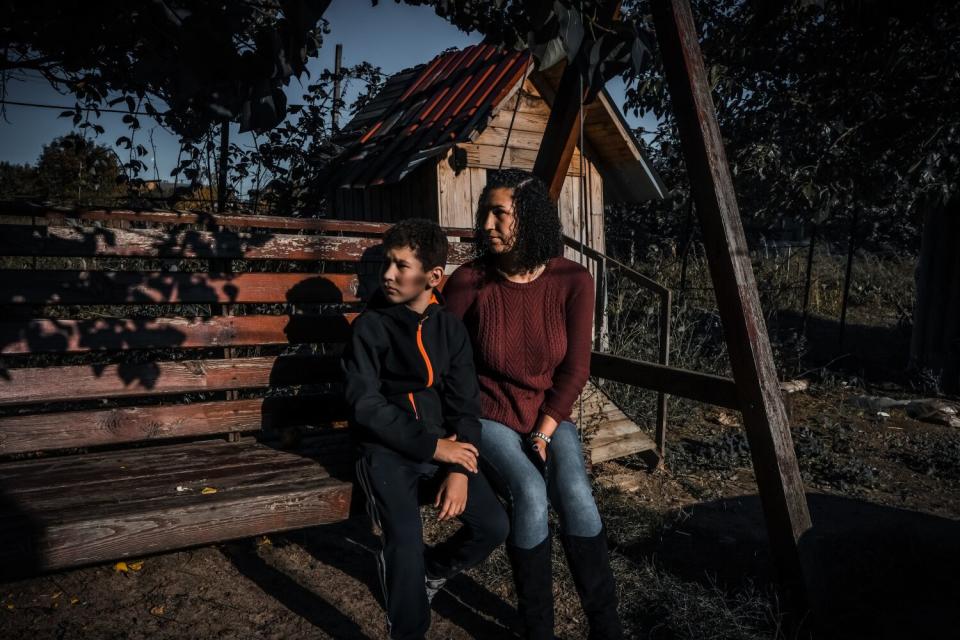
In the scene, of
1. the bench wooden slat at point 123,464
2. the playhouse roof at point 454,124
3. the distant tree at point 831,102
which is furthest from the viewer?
the playhouse roof at point 454,124

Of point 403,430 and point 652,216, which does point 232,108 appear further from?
point 652,216

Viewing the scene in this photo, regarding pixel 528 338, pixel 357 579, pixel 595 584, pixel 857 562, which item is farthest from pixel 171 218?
pixel 857 562

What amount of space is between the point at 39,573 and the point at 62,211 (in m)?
1.50

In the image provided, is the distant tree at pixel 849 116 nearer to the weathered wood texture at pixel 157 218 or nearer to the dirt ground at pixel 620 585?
the dirt ground at pixel 620 585

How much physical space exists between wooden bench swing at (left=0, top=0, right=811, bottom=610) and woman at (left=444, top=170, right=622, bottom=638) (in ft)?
1.70

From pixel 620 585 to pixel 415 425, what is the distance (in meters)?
1.32

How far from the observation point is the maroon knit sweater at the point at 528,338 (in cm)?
253

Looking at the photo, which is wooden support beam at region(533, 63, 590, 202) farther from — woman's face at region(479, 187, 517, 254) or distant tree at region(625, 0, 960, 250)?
distant tree at region(625, 0, 960, 250)

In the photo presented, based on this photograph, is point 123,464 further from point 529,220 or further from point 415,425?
point 529,220

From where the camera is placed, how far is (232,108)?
6.45 ft

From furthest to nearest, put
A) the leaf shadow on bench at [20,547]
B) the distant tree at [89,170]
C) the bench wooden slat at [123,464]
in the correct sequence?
the distant tree at [89,170] → the bench wooden slat at [123,464] → the leaf shadow on bench at [20,547]

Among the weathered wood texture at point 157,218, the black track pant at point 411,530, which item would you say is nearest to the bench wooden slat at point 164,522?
the black track pant at point 411,530

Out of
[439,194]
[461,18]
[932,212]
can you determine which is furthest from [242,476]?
[932,212]

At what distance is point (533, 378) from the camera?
2539 mm
